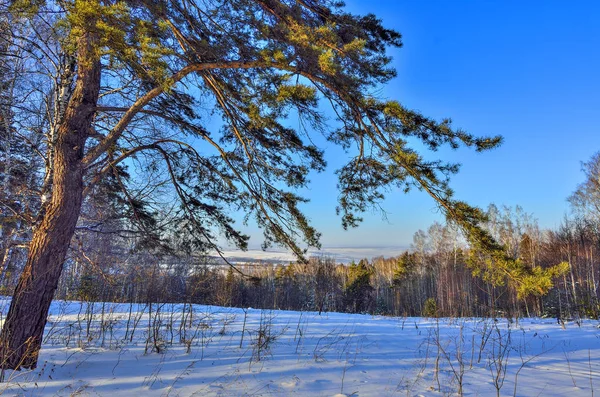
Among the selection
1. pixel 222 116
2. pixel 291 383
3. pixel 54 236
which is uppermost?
pixel 222 116

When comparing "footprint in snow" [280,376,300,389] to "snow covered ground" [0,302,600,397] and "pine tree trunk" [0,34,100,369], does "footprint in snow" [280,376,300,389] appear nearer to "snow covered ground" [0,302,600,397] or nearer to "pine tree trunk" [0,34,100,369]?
"snow covered ground" [0,302,600,397]

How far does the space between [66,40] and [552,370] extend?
626cm

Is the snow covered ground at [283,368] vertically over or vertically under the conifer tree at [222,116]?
under

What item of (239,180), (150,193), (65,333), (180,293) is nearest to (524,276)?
(239,180)

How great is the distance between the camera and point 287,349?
13.4 feet

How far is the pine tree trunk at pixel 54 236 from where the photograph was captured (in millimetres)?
2928

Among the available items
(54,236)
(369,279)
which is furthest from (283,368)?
(369,279)

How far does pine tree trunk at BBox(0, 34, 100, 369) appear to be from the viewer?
2928 millimetres

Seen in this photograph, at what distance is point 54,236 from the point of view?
323 cm

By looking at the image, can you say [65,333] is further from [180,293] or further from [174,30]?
[174,30]

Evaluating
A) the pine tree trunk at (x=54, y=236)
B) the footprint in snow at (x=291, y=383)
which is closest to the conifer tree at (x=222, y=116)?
the pine tree trunk at (x=54, y=236)

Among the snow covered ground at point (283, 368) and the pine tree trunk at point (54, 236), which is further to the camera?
the pine tree trunk at point (54, 236)

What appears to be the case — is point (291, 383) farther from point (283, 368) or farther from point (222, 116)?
point (222, 116)

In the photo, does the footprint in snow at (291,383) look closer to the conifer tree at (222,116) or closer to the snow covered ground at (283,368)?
the snow covered ground at (283,368)
